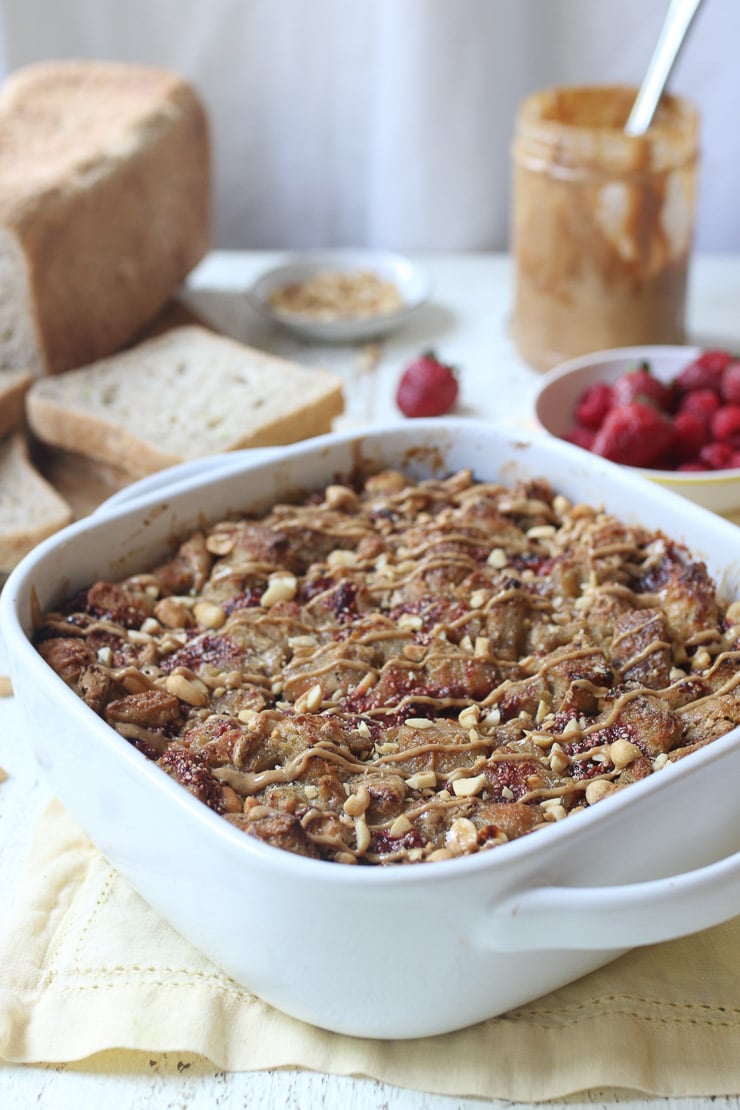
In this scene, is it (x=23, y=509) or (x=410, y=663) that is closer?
(x=410, y=663)

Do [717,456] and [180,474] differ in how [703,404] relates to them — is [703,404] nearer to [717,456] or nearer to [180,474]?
[717,456]

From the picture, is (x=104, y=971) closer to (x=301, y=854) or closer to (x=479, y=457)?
(x=301, y=854)

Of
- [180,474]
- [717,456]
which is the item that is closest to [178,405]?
[180,474]

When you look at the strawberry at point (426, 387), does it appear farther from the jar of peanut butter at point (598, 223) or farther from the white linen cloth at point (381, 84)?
the white linen cloth at point (381, 84)

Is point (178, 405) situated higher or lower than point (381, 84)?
lower

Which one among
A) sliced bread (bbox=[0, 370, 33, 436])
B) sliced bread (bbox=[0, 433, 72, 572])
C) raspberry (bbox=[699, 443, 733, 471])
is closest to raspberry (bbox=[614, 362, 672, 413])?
raspberry (bbox=[699, 443, 733, 471])

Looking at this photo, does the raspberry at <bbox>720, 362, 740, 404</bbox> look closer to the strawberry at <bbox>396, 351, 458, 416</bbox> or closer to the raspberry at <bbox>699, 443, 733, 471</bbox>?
the raspberry at <bbox>699, 443, 733, 471</bbox>

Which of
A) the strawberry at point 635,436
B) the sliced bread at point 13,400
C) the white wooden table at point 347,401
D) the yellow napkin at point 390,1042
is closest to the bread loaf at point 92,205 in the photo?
the sliced bread at point 13,400
